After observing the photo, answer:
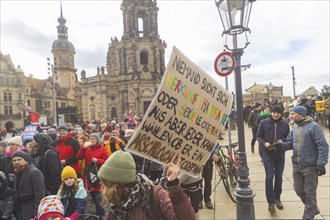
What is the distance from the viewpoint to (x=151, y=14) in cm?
4806

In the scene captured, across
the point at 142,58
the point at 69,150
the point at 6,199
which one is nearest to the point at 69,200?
the point at 6,199

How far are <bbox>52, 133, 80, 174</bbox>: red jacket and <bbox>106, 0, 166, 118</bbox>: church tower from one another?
127 feet

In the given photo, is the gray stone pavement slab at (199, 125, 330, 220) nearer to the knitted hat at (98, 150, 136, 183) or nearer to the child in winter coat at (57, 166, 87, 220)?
the child in winter coat at (57, 166, 87, 220)

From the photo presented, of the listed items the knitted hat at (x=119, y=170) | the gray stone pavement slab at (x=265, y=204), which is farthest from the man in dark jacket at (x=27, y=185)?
the gray stone pavement slab at (x=265, y=204)

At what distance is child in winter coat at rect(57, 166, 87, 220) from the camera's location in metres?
3.72

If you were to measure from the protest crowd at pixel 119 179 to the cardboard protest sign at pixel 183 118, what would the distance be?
0.26 m

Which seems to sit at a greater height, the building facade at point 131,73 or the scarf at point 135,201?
the building facade at point 131,73

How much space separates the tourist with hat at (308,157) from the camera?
382 centimetres

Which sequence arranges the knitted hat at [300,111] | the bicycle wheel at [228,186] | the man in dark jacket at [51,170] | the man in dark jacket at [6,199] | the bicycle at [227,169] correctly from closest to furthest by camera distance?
1. the man in dark jacket at [6,199]
2. the knitted hat at [300,111]
3. the man in dark jacket at [51,170]
4. the bicycle wheel at [228,186]
5. the bicycle at [227,169]

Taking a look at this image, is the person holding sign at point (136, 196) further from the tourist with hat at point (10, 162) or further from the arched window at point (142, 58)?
the arched window at point (142, 58)

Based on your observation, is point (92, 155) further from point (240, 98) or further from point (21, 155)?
point (240, 98)

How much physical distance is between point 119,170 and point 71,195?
2372 mm

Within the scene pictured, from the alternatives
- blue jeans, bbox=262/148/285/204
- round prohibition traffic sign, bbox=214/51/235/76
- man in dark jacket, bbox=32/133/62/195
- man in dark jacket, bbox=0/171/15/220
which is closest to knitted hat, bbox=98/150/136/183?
man in dark jacket, bbox=0/171/15/220

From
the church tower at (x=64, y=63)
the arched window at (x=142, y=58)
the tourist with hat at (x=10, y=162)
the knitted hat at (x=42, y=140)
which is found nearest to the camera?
the tourist with hat at (x=10, y=162)
